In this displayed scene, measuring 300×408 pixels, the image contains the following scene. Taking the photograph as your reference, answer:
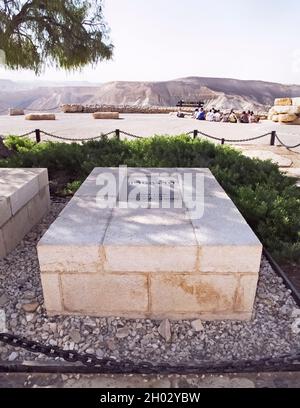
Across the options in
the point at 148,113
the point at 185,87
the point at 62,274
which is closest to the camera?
the point at 62,274

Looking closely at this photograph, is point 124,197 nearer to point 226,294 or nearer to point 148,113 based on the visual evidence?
point 226,294

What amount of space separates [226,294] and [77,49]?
701cm

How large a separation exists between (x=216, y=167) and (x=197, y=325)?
11.3 feet

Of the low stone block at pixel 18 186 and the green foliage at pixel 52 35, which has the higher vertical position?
the green foliage at pixel 52 35

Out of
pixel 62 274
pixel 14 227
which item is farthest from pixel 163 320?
pixel 14 227

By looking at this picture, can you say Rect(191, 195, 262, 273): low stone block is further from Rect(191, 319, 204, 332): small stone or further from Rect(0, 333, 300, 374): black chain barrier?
Rect(0, 333, 300, 374): black chain barrier

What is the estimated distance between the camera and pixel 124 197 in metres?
3.89

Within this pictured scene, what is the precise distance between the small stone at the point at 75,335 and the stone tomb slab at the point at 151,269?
20 centimetres

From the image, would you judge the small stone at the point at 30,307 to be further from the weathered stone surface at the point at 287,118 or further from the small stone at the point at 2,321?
the weathered stone surface at the point at 287,118

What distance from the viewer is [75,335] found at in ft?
8.59

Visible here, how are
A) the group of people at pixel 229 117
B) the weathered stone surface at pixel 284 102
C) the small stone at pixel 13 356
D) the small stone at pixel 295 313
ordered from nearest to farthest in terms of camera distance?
the small stone at pixel 13 356 < the small stone at pixel 295 313 < the weathered stone surface at pixel 284 102 < the group of people at pixel 229 117

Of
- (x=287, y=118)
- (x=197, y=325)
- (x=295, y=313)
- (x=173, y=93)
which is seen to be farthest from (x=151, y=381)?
(x=173, y=93)

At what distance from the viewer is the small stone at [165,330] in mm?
2602

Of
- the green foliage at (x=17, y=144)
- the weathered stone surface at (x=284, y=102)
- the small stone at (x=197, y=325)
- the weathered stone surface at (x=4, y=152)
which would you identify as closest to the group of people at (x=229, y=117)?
the weathered stone surface at (x=284, y=102)
